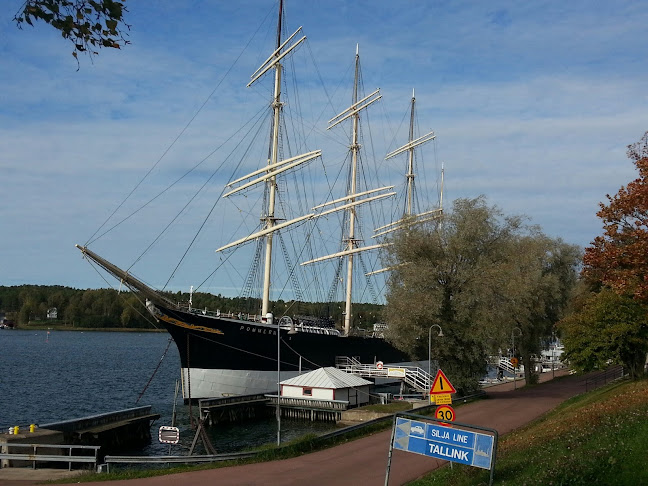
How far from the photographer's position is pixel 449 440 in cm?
1216

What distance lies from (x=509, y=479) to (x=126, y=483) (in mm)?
10271

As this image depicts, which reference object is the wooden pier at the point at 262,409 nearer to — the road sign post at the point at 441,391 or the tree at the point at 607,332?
the tree at the point at 607,332

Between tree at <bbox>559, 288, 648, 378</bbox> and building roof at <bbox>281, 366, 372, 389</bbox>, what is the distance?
1489 cm

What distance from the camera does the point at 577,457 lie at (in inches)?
539

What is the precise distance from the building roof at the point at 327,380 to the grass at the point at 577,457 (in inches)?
959

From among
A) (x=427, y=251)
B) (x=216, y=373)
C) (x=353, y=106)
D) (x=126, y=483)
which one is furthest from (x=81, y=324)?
(x=126, y=483)

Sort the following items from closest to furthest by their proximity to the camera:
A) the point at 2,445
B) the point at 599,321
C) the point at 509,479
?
1. the point at 509,479
2. the point at 2,445
3. the point at 599,321

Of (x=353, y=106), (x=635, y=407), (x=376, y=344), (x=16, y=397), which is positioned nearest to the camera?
(x=635, y=407)

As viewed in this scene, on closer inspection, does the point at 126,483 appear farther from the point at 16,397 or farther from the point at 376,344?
the point at 376,344

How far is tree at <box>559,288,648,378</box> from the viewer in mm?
33625

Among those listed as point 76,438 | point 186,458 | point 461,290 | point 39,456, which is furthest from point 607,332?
point 39,456

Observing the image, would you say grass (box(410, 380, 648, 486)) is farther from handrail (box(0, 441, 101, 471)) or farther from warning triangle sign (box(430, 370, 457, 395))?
handrail (box(0, 441, 101, 471))

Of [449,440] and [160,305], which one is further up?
[160,305]

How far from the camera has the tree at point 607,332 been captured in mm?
33625
